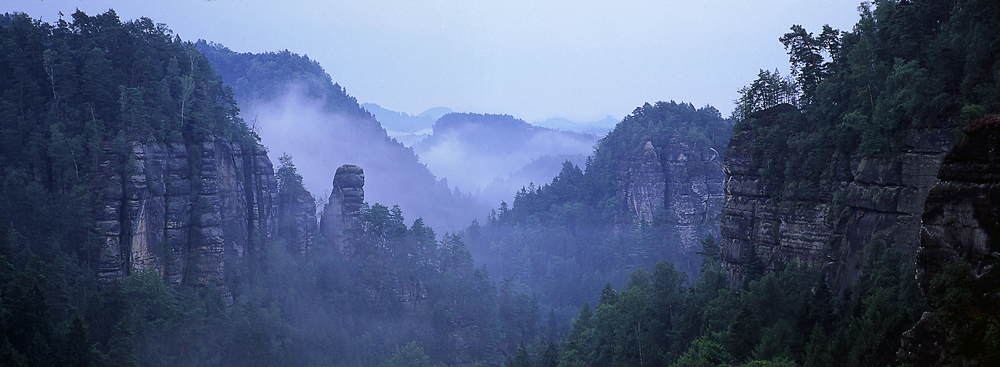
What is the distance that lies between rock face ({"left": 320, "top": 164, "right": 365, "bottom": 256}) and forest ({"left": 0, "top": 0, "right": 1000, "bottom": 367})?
184 centimetres

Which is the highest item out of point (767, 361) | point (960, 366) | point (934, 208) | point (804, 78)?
point (804, 78)

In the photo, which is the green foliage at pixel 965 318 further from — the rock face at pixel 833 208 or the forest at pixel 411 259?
the rock face at pixel 833 208

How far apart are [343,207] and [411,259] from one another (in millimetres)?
11746

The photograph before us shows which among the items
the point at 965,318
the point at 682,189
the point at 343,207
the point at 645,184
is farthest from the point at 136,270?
the point at 682,189

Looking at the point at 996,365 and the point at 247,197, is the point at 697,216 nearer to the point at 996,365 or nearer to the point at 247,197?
the point at 247,197

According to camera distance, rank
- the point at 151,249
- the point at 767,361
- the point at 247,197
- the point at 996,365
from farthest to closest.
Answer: the point at 247,197
the point at 151,249
the point at 767,361
the point at 996,365

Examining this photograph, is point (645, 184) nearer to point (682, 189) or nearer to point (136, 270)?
point (682, 189)

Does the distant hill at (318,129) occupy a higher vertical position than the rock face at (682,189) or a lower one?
higher

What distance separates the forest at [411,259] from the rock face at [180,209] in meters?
0.27

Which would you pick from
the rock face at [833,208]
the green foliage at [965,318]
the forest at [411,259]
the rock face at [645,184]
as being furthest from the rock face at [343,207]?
the green foliage at [965,318]

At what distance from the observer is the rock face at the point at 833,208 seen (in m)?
30.3

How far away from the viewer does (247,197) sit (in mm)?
75312

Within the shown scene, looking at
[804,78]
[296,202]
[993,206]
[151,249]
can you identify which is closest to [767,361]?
[993,206]

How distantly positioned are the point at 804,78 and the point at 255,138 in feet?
204
